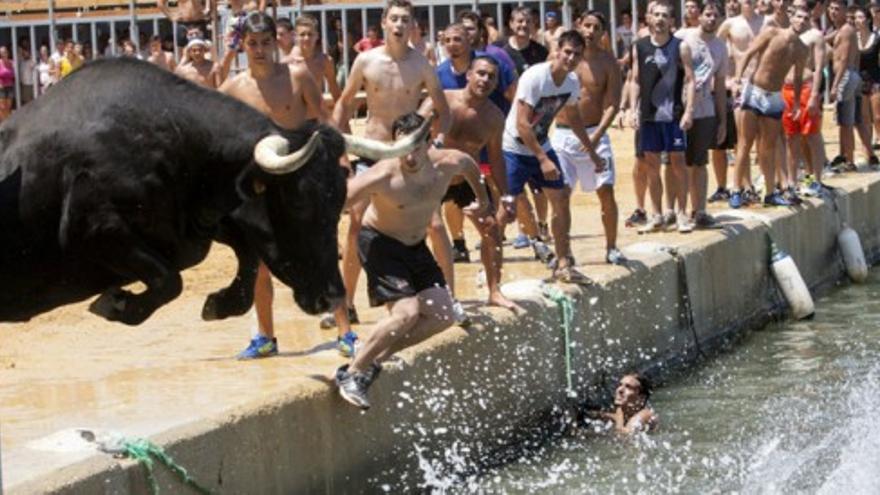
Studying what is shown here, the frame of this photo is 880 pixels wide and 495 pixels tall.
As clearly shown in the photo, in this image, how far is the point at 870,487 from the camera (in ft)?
37.2

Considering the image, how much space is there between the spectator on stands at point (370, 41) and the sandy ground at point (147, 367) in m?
8.60

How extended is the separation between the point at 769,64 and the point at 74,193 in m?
11.6

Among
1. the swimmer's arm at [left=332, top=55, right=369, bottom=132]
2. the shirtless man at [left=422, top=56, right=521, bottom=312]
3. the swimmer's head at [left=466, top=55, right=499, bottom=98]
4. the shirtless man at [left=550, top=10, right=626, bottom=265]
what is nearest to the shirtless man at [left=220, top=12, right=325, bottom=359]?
the swimmer's arm at [left=332, top=55, right=369, bottom=132]

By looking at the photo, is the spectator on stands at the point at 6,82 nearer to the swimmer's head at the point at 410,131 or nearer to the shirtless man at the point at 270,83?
the shirtless man at the point at 270,83

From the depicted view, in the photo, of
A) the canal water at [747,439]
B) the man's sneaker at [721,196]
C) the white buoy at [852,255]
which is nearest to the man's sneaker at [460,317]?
the canal water at [747,439]

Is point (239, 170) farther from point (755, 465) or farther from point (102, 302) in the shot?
point (755, 465)

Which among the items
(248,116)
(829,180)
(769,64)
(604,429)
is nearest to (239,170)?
(248,116)

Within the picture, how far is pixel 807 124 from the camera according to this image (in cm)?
1961

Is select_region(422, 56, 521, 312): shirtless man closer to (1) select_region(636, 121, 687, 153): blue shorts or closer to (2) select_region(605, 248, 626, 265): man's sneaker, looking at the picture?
(2) select_region(605, 248, 626, 265): man's sneaker

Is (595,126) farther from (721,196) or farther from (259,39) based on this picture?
(259,39)

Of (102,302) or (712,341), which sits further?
(712,341)

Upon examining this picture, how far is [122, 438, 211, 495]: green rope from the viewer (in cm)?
880

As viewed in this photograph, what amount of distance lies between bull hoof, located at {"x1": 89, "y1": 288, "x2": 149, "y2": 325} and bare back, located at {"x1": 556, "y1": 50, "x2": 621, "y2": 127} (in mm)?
8060

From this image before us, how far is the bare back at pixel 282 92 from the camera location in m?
11.8
